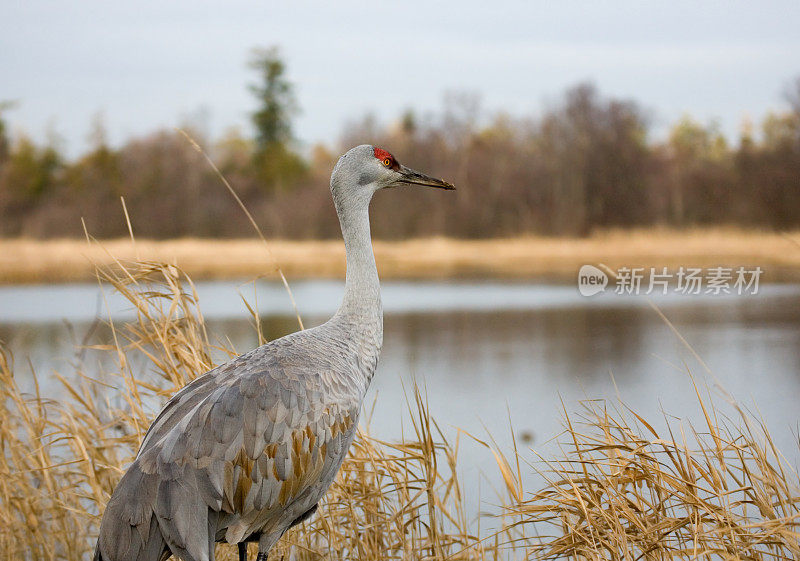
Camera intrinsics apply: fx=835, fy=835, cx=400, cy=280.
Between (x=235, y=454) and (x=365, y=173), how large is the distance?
1.38 metres

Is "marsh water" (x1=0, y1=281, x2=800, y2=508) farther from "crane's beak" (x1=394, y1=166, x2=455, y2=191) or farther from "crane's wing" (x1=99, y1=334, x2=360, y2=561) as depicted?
"crane's wing" (x1=99, y1=334, x2=360, y2=561)

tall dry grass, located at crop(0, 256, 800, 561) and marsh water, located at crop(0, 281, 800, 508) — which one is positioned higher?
tall dry grass, located at crop(0, 256, 800, 561)

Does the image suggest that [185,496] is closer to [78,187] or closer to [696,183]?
[696,183]

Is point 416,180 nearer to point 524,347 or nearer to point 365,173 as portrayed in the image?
point 365,173

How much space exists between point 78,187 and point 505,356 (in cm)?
2999

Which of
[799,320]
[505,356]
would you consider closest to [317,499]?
[505,356]

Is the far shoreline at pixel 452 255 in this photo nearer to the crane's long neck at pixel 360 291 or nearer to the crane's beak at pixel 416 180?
the crane's beak at pixel 416 180

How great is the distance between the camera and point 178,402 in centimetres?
293

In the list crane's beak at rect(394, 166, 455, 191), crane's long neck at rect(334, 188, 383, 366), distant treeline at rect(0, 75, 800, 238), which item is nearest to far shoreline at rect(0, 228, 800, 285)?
distant treeline at rect(0, 75, 800, 238)

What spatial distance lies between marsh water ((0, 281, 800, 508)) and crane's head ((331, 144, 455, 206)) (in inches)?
36.4

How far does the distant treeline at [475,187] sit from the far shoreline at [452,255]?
2.75 feet

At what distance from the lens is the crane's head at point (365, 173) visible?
11.7ft

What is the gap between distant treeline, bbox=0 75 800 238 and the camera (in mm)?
31781


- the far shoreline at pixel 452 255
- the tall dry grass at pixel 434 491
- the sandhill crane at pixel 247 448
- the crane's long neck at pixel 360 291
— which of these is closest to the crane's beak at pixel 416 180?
the crane's long neck at pixel 360 291
